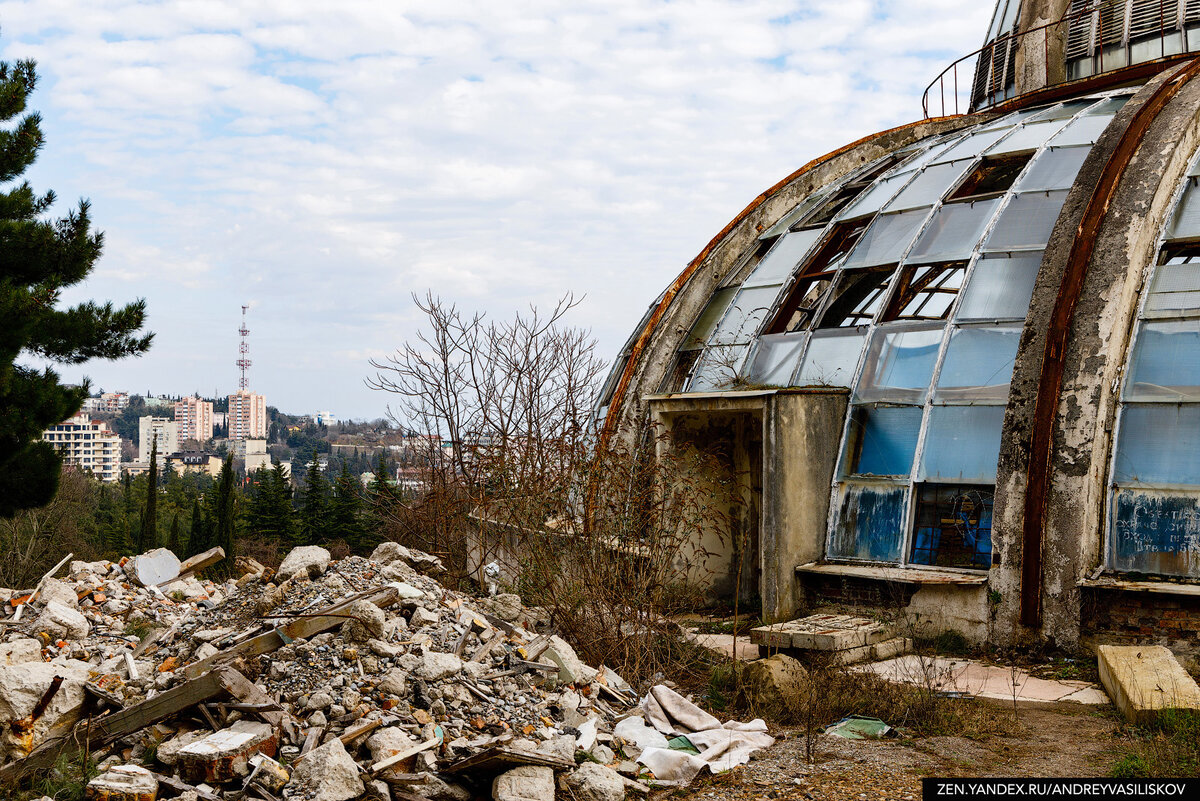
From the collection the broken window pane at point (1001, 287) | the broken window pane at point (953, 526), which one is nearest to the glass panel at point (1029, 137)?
the broken window pane at point (1001, 287)

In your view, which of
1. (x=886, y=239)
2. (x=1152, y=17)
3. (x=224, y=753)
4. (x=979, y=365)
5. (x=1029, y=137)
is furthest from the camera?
(x=1152, y=17)

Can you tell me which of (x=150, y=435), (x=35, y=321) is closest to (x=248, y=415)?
(x=150, y=435)

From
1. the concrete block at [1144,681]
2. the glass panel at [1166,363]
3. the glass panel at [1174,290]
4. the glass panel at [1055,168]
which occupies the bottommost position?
the concrete block at [1144,681]

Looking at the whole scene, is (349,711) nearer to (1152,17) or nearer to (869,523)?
(869,523)

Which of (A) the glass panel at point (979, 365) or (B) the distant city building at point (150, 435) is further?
(B) the distant city building at point (150, 435)

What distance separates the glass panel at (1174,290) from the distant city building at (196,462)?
126470 mm

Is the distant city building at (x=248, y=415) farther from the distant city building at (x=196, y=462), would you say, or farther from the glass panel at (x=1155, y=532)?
the glass panel at (x=1155, y=532)

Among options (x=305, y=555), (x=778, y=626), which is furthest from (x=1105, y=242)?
(x=305, y=555)

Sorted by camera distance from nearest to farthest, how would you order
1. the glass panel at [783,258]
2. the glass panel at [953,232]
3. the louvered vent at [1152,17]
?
1. the glass panel at [953,232]
2. the glass panel at [783,258]
3. the louvered vent at [1152,17]

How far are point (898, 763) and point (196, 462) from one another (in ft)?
469

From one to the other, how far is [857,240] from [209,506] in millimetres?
38164

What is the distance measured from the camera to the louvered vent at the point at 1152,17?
15.7 meters

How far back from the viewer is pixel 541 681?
8625mm

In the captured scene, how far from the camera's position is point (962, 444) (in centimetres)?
1133
